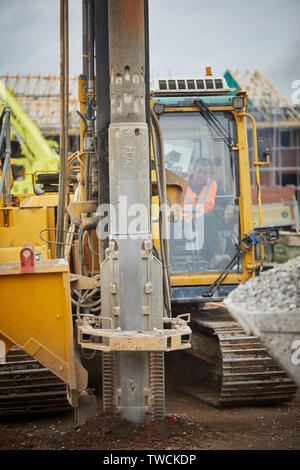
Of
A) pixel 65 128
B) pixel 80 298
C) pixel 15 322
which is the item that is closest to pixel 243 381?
pixel 80 298

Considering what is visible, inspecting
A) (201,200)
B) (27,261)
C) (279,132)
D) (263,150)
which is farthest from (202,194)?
(279,132)

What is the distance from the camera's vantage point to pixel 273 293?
3.71 metres

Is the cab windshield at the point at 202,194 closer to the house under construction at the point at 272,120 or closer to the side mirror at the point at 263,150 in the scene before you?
the side mirror at the point at 263,150

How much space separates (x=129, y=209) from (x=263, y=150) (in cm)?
213

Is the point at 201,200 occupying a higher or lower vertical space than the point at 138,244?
higher

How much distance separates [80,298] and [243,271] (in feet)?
6.03

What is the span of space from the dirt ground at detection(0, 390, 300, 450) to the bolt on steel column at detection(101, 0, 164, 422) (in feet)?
0.73

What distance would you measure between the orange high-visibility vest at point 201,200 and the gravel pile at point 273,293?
262 centimetres

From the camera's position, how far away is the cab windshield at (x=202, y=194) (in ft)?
21.7

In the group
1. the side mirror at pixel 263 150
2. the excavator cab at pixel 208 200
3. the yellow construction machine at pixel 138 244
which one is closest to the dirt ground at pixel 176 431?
the yellow construction machine at pixel 138 244

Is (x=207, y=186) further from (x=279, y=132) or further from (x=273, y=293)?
(x=279, y=132)

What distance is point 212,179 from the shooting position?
6625 mm

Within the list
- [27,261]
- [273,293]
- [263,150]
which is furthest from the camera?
[263,150]

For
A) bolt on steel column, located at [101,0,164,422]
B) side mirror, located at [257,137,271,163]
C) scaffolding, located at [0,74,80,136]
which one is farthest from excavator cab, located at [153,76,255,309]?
scaffolding, located at [0,74,80,136]
